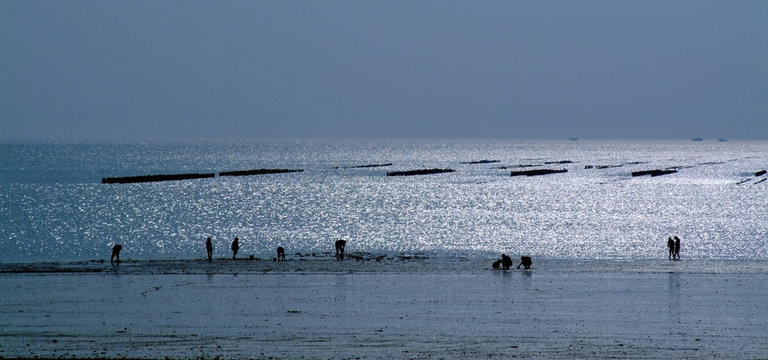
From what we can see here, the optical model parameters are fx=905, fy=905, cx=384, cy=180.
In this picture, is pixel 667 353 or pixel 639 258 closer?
pixel 667 353

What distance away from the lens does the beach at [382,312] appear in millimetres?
20828

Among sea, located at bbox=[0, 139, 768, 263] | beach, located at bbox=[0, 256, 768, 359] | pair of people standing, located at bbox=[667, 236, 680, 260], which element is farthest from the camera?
sea, located at bbox=[0, 139, 768, 263]

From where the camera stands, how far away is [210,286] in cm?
3158

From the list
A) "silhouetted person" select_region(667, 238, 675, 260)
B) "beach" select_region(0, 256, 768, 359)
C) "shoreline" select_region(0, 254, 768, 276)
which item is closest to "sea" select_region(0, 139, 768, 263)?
"silhouetted person" select_region(667, 238, 675, 260)

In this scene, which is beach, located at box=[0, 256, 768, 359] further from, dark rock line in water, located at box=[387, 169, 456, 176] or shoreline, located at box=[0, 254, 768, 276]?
dark rock line in water, located at box=[387, 169, 456, 176]

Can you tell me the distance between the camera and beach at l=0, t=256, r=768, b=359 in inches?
820

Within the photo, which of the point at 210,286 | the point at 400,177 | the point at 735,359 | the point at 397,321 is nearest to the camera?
→ the point at 735,359

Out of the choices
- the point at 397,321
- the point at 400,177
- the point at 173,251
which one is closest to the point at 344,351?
the point at 397,321

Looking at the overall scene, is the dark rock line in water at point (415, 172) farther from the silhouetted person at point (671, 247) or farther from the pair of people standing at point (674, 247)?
the pair of people standing at point (674, 247)

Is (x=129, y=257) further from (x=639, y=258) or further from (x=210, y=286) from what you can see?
(x=639, y=258)

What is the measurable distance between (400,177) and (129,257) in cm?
10877

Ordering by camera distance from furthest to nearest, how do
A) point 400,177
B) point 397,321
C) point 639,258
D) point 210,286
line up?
point 400,177
point 639,258
point 210,286
point 397,321

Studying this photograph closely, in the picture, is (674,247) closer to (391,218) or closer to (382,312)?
(382,312)

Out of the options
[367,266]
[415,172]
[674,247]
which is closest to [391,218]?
[674,247]
